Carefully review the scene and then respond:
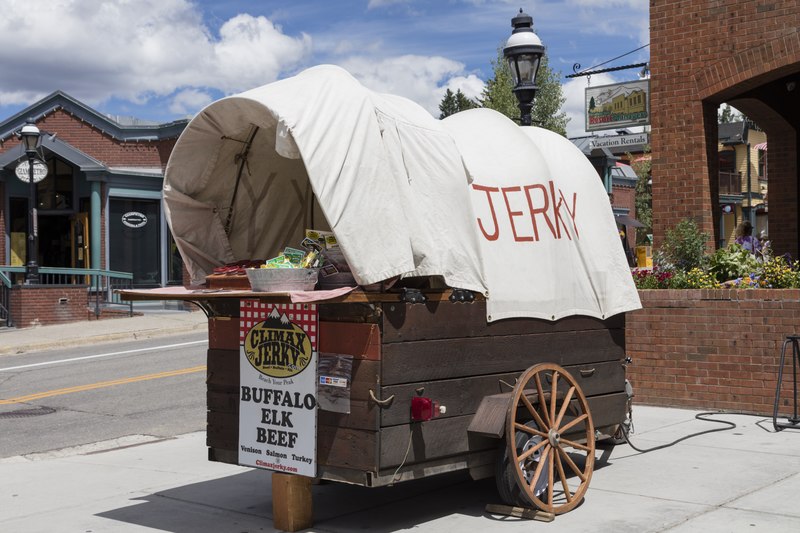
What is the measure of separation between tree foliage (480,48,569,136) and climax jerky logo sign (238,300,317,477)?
35.6 metres

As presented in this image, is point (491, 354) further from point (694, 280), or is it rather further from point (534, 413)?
point (694, 280)

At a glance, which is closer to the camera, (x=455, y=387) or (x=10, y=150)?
(x=455, y=387)

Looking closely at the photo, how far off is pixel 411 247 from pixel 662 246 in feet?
23.4

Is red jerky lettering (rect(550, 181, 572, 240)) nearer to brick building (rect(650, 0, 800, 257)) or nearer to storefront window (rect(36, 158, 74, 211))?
brick building (rect(650, 0, 800, 257))

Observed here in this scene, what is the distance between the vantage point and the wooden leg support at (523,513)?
639cm

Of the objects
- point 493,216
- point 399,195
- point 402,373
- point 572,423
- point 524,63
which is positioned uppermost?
point 524,63

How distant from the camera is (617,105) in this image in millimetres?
28688

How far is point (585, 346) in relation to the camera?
24.5ft

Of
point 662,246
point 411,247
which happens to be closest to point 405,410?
point 411,247

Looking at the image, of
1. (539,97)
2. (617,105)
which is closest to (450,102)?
(539,97)

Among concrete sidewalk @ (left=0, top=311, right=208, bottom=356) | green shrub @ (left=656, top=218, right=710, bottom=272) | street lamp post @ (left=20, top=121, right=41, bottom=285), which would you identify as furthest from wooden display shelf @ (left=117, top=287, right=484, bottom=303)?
street lamp post @ (left=20, top=121, right=41, bottom=285)

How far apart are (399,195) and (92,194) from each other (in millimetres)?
23197

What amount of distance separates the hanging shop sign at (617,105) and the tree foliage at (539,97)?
10473 mm

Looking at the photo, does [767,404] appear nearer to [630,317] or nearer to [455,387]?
[630,317]
